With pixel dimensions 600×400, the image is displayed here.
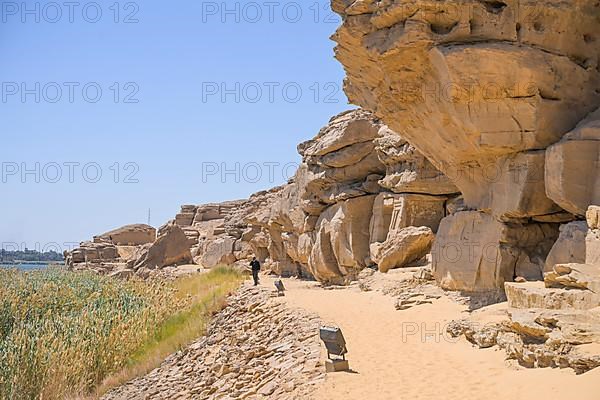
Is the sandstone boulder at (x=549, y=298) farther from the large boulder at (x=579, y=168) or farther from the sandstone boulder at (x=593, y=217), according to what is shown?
the large boulder at (x=579, y=168)

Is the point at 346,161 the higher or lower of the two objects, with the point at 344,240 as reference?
higher

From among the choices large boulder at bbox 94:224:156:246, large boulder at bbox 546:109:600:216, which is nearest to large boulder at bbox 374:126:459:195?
large boulder at bbox 546:109:600:216

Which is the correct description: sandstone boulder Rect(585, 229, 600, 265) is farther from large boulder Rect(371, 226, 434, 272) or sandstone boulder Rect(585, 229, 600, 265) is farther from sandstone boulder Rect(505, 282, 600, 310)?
large boulder Rect(371, 226, 434, 272)

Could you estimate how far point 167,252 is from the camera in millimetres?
40719

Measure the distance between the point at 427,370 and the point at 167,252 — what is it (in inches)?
1305

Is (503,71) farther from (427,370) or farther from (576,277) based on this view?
(427,370)

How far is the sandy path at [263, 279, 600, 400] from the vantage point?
24.9 ft

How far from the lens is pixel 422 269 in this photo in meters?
16.9

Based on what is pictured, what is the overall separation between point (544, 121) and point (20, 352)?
508 inches

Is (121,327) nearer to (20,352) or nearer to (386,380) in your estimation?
(20,352)

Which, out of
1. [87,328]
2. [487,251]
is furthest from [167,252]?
[487,251]

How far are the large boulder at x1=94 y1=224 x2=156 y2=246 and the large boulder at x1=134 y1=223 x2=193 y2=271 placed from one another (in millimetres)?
11436

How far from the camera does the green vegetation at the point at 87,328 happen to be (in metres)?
13.8

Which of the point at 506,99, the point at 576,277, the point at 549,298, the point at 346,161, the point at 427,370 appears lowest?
the point at 427,370
